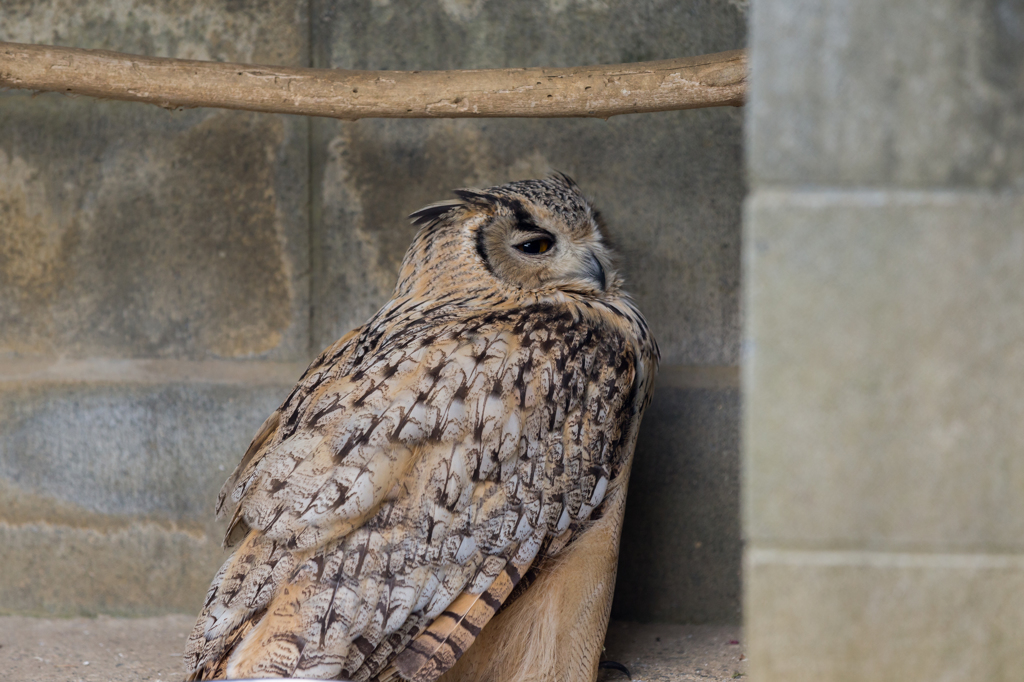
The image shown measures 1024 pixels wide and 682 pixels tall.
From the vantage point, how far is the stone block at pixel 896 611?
36.9 inches

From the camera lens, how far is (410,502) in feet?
6.15

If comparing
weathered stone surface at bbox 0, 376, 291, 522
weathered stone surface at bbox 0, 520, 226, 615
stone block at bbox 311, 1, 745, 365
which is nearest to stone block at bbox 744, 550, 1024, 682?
stone block at bbox 311, 1, 745, 365

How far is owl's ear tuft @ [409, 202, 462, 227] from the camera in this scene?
2389 mm

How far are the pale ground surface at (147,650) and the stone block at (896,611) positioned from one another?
1413 mm

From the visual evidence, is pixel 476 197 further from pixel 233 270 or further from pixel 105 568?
pixel 105 568

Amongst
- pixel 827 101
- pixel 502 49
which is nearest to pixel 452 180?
pixel 502 49

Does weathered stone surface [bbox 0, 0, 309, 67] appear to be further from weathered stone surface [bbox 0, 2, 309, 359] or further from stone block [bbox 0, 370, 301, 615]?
Answer: stone block [bbox 0, 370, 301, 615]

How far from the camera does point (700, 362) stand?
2707 millimetres

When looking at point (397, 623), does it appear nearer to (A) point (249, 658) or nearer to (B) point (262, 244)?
(A) point (249, 658)

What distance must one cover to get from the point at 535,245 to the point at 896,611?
1.57m

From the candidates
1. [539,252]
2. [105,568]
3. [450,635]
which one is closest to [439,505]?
[450,635]

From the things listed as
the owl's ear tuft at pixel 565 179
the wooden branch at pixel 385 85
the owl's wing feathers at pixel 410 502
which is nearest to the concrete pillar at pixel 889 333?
the owl's wing feathers at pixel 410 502

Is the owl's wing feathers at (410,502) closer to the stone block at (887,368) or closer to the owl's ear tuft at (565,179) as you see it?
the owl's ear tuft at (565,179)

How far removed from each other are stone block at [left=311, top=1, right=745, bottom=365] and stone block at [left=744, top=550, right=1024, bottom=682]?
5.83 feet
